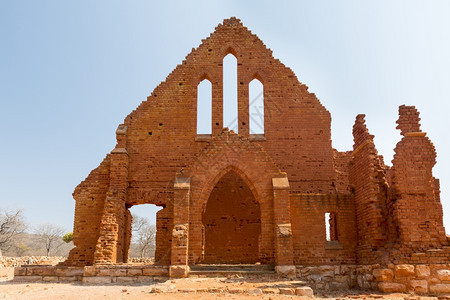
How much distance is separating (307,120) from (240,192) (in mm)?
3826

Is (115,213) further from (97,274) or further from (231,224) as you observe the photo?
(231,224)

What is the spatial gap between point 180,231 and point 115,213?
3.28 m

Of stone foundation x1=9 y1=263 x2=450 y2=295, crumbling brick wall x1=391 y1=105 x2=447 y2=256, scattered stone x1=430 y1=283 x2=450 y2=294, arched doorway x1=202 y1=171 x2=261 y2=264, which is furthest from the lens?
arched doorway x1=202 y1=171 x2=261 y2=264

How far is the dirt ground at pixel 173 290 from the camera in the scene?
30.9ft

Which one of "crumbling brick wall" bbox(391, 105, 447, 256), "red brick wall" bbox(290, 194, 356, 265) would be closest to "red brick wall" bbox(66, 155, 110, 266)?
"red brick wall" bbox(290, 194, 356, 265)

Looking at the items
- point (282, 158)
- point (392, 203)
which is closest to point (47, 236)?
point (282, 158)

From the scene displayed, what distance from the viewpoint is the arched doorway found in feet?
50.1

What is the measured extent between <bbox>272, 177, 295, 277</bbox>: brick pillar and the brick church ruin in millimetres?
30

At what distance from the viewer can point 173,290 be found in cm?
997

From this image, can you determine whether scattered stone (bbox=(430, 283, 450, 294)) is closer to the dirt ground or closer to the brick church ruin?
the brick church ruin

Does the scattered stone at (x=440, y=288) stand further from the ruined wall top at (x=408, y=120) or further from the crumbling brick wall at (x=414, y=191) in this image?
the ruined wall top at (x=408, y=120)

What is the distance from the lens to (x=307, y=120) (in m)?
15.8

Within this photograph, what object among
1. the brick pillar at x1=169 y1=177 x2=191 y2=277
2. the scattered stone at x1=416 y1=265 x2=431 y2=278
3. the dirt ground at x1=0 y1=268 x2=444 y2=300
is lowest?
the dirt ground at x1=0 y1=268 x2=444 y2=300

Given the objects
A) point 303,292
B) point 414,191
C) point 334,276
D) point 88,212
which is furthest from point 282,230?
point 88,212
